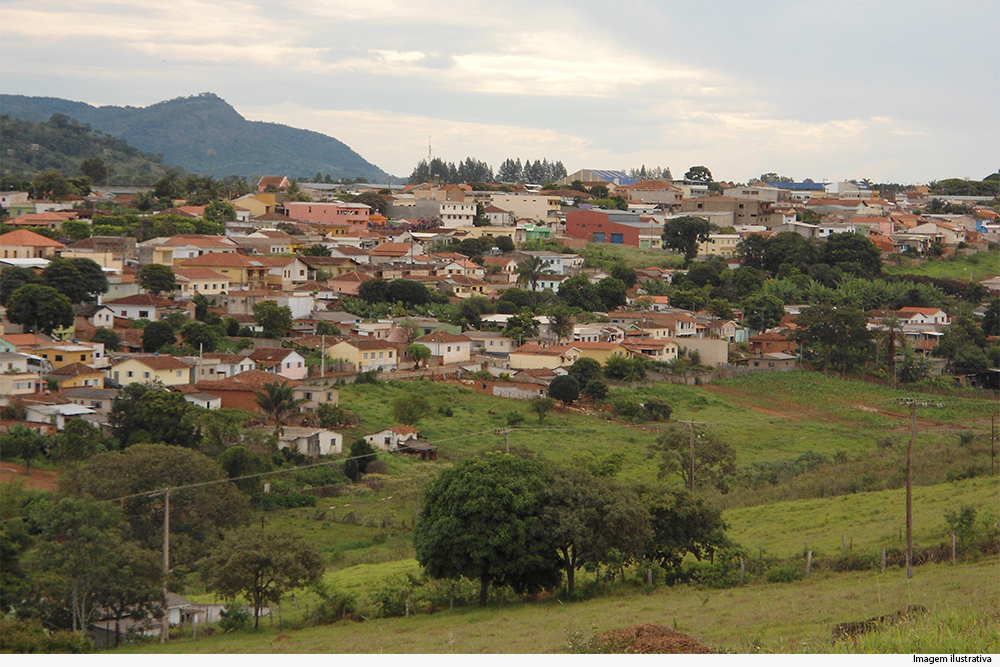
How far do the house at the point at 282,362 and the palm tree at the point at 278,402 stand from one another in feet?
11.4

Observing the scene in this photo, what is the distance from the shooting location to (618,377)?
3017cm

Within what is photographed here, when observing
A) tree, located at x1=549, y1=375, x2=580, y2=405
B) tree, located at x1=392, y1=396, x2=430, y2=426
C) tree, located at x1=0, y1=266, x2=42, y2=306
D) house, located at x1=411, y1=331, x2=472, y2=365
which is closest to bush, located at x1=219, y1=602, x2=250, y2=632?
tree, located at x1=392, y1=396, x2=430, y2=426

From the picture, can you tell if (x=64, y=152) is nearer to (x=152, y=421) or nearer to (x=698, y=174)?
(x=698, y=174)

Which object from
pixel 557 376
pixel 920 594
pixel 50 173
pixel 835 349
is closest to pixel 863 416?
pixel 835 349

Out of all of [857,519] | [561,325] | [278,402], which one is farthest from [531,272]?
[857,519]

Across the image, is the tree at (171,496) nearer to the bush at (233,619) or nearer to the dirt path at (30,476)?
the dirt path at (30,476)

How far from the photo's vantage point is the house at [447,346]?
3002 centimetres

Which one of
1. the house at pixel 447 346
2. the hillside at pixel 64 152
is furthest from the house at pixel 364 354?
the hillside at pixel 64 152

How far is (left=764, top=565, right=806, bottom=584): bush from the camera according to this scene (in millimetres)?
13094

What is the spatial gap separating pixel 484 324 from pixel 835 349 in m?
11.6

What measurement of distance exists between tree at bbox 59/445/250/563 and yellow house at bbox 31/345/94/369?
8356mm

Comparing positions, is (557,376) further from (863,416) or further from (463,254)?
(463,254)

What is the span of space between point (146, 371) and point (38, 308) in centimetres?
439

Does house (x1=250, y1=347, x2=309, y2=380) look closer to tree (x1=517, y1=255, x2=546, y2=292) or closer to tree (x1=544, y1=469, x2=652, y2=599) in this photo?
tree (x1=544, y1=469, x2=652, y2=599)
